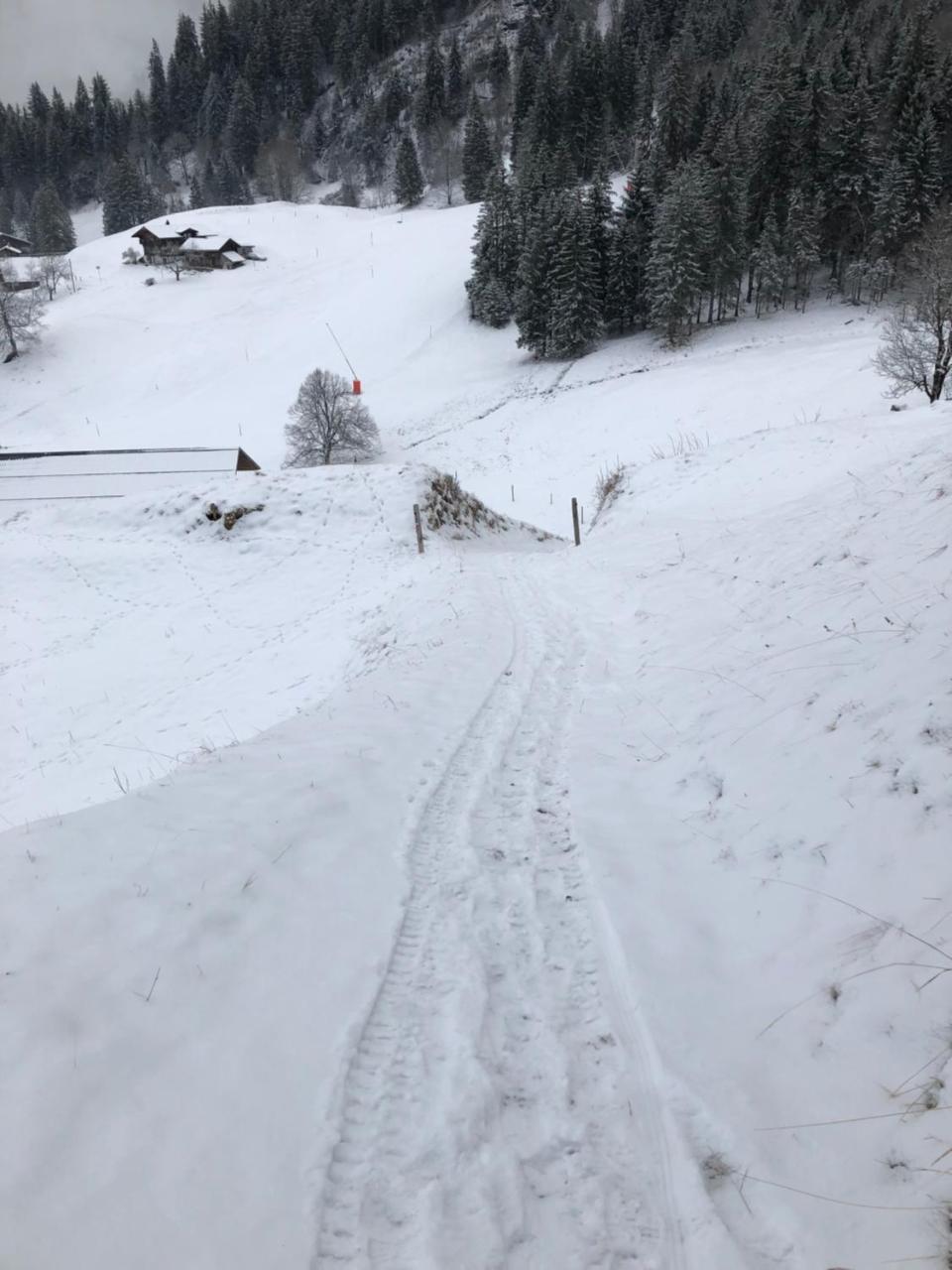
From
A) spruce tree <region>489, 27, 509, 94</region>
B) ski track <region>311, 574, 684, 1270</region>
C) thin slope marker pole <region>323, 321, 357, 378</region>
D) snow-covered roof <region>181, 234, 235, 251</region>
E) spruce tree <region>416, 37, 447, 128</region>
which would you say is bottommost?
ski track <region>311, 574, 684, 1270</region>

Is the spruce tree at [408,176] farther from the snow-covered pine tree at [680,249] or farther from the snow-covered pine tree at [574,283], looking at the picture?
the snow-covered pine tree at [680,249]

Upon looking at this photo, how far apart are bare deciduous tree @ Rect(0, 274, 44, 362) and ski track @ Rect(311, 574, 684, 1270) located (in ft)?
269

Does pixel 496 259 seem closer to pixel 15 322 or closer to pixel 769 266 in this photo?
pixel 769 266

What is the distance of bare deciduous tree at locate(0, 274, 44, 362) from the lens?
6300 cm

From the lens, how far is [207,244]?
8400 cm

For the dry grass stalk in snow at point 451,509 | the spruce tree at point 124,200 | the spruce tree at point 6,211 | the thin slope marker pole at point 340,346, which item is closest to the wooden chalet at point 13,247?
the spruce tree at point 124,200

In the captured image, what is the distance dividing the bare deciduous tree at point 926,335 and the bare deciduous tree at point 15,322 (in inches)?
3042

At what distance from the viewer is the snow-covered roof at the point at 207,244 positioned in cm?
8362

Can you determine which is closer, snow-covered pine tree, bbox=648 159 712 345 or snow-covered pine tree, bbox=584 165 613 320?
snow-covered pine tree, bbox=648 159 712 345

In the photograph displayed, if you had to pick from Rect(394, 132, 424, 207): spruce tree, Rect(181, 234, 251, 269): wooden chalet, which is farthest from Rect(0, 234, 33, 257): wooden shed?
Rect(394, 132, 424, 207): spruce tree

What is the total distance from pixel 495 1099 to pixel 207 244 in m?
105

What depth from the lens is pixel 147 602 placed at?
16.8 meters

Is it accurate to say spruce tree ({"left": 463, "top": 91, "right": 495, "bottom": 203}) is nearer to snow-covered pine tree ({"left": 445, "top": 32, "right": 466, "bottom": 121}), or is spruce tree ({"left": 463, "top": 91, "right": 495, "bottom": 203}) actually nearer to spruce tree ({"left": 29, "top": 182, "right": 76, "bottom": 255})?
snow-covered pine tree ({"left": 445, "top": 32, "right": 466, "bottom": 121})

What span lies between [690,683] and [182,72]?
208802 mm
